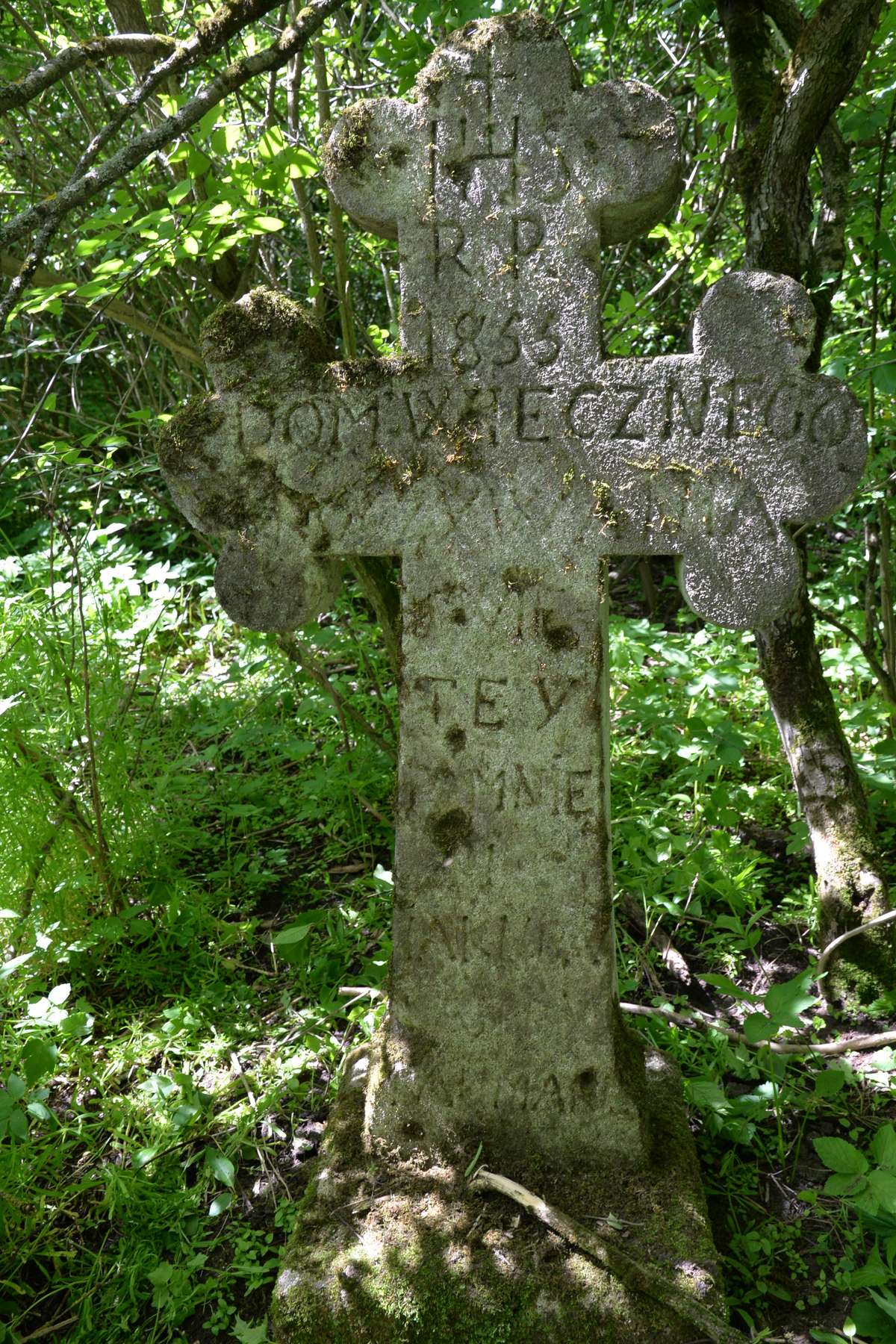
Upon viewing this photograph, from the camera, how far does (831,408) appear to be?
5.73 ft

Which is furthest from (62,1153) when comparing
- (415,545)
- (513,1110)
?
(415,545)

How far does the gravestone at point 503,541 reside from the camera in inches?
69.9

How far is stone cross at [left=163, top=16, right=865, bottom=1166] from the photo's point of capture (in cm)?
180

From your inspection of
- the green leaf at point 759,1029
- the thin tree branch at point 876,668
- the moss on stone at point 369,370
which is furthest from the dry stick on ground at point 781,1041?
the moss on stone at point 369,370

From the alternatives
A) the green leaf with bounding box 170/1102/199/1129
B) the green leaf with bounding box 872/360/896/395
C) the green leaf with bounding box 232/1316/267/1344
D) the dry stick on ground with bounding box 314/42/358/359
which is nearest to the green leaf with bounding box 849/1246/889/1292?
the green leaf with bounding box 232/1316/267/1344

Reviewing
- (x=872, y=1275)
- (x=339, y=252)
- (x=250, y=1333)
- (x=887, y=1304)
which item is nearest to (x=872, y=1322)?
(x=887, y=1304)

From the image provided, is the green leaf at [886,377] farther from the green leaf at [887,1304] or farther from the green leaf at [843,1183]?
the green leaf at [887,1304]

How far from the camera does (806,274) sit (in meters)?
2.52

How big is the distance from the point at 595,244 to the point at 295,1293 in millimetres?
2031

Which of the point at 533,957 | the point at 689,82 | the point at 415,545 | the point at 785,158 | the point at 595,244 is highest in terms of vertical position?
the point at 689,82

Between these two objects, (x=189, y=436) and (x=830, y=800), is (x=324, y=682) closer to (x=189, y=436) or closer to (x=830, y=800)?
(x=189, y=436)

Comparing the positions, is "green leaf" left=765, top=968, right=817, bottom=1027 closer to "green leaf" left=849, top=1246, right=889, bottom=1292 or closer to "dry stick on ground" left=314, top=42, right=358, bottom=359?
"green leaf" left=849, top=1246, right=889, bottom=1292

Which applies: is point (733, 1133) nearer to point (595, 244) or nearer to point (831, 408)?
point (831, 408)

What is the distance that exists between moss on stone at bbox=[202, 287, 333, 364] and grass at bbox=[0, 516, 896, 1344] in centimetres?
121
